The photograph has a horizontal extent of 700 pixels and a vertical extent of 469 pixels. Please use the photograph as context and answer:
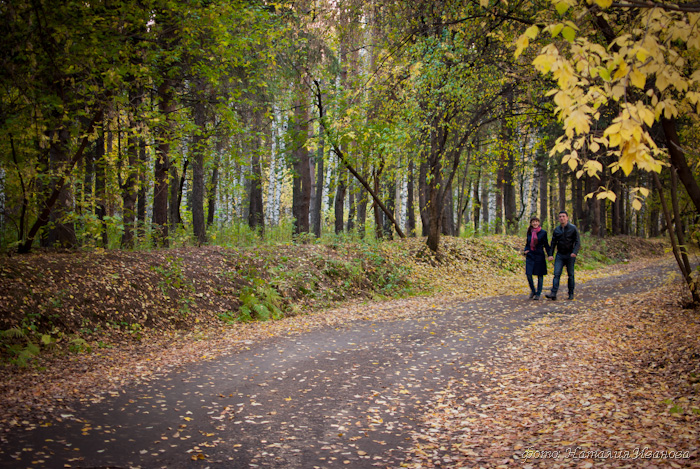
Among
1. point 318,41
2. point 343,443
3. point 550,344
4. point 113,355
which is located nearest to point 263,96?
point 318,41

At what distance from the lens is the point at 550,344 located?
734 cm

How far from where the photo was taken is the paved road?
3.68m

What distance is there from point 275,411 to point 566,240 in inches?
361

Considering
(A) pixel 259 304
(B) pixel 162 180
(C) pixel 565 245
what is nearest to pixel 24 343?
(A) pixel 259 304

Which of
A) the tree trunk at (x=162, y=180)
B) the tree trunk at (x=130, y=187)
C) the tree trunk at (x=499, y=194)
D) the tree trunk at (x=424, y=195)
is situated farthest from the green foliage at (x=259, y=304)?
the tree trunk at (x=499, y=194)

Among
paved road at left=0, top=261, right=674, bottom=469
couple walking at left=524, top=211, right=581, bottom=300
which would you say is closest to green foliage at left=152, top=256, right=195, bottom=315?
paved road at left=0, top=261, right=674, bottom=469

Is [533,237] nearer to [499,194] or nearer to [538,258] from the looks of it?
[538,258]

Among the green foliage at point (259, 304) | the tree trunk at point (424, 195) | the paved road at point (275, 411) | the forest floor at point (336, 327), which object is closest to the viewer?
the paved road at point (275, 411)

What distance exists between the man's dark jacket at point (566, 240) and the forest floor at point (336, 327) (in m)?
1.42

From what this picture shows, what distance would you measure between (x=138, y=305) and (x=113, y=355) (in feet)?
6.28

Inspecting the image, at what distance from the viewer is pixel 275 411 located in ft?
15.5

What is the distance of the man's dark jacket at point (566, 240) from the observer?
11148mm

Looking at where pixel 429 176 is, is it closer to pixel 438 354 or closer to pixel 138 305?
pixel 438 354

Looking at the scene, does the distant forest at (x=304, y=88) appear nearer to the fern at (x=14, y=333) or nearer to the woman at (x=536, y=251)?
the woman at (x=536, y=251)
